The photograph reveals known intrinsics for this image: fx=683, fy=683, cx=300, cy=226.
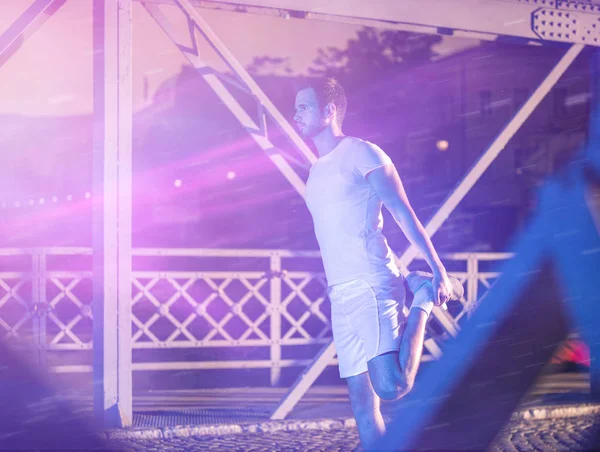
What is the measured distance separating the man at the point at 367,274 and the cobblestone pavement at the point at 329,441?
6.42 ft

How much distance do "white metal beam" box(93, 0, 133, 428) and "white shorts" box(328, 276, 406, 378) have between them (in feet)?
8.95

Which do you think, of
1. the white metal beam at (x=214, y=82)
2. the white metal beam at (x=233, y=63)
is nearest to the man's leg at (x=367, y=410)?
the white metal beam at (x=214, y=82)

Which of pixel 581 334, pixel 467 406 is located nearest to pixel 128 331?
pixel 467 406

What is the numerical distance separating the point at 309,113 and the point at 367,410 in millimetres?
1615

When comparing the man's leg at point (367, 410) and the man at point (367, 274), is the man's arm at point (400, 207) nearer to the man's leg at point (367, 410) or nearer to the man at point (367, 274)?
the man at point (367, 274)

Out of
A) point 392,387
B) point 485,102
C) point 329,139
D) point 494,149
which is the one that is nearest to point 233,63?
point 329,139

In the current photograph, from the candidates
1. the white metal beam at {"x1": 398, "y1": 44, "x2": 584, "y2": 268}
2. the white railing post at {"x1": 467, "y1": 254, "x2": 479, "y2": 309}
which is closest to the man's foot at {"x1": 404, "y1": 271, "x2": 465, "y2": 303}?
the white metal beam at {"x1": 398, "y1": 44, "x2": 584, "y2": 268}

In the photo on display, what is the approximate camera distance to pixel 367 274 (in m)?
3.50

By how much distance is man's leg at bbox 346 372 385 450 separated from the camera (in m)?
3.59

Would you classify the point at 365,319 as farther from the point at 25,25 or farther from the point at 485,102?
the point at 485,102

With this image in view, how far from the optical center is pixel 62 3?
581cm

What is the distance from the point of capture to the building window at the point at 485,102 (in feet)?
74.8

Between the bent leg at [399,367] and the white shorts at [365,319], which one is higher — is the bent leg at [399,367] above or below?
below

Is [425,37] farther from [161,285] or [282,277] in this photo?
[282,277]
